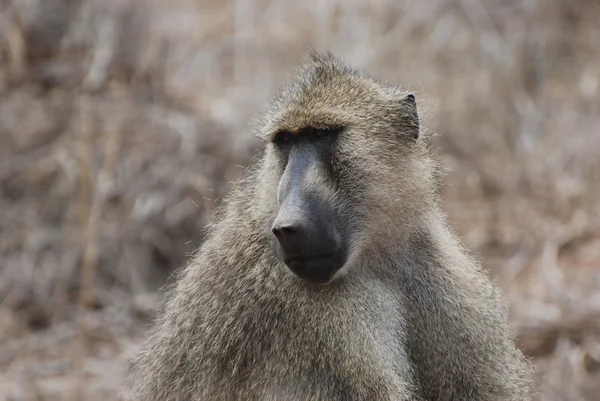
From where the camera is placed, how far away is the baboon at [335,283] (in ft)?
10.1

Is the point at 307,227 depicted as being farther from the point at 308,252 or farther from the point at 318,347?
the point at 318,347

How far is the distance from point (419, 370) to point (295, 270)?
2.20 feet

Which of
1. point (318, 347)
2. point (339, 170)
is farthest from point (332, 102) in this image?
point (318, 347)

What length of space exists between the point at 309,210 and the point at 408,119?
0.64 m

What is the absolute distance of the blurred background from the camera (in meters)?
5.55

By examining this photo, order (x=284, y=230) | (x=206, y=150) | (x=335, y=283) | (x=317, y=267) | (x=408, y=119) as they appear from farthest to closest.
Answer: (x=206, y=150), (x=408, y=119), (x=335, y=283), (x=317, y=267), (x=284, y=230)

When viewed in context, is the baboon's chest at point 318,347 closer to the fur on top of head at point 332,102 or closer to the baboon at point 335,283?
the baboon at point 335,283

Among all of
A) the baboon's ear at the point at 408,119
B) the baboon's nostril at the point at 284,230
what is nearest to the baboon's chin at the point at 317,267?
the baboon's nostril at the point at 284,230

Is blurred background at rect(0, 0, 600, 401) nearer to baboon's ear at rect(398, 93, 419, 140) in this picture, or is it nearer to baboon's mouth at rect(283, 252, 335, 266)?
baboon's ear at rect(398, 93, 419, 140)

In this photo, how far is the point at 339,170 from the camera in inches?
126

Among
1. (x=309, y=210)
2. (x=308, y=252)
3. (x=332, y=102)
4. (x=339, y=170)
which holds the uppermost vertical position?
(x=332, y=102)

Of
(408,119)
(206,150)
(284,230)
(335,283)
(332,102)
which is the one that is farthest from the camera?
(206,150)

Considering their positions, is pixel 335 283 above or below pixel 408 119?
below

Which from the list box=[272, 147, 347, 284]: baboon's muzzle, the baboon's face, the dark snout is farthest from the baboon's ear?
the dark snout
